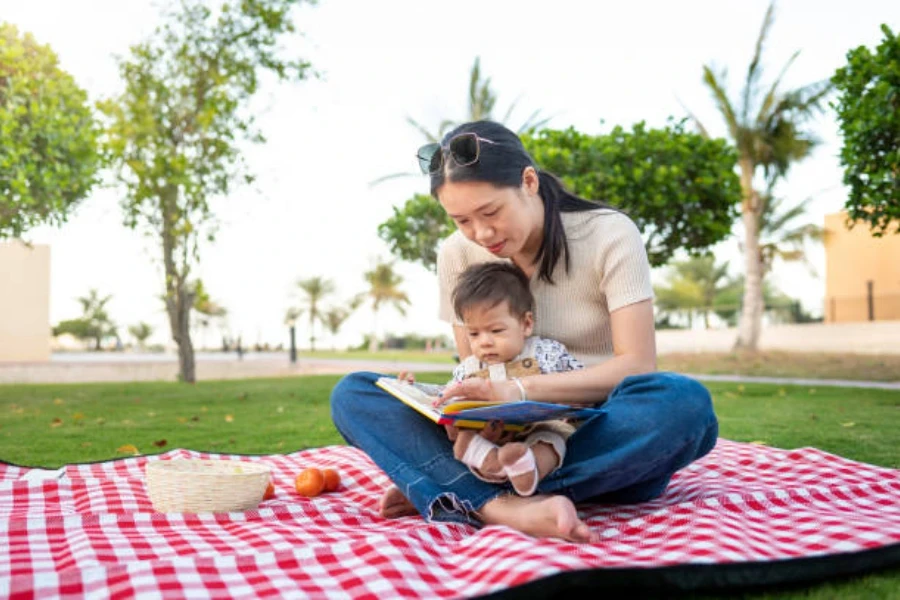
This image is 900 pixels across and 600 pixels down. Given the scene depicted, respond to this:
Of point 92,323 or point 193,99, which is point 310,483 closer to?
point 193,99

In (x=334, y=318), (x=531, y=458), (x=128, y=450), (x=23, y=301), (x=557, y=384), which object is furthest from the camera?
(x=334, y=318)

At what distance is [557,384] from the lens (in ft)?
8.00

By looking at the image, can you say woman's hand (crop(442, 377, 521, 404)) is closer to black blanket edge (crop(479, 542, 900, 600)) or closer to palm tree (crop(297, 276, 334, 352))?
black blanket edge (crop(479, 542, 900, 600))

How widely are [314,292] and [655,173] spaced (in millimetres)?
41000

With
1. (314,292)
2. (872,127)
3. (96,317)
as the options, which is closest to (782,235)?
(872,127)

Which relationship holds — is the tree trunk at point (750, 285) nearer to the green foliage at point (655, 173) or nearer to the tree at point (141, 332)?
the green foliage at point (655, 173)

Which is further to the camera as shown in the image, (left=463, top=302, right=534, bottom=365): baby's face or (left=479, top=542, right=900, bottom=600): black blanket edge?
(left=463, top=302, right=534, bottom=365): baby's face

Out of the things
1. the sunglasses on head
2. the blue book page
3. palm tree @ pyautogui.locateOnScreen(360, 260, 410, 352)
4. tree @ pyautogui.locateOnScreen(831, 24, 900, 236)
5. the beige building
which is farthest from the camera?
palm tree @ pyautogui.locateOnScreen(360, 260, 410, 352)

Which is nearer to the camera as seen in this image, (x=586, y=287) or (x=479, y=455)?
(x=479, y=455)

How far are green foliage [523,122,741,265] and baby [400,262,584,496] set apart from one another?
9970 mm

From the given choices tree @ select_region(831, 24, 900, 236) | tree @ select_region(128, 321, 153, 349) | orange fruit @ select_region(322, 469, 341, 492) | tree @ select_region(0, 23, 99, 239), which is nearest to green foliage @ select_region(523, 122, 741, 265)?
tree @ select_region(831, 24, 900, 236)

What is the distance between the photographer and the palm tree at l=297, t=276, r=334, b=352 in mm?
51781

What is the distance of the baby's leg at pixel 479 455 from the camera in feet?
7.61

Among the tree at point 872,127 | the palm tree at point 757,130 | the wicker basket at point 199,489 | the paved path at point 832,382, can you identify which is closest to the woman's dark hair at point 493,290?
the wicker basket at point 199,489
